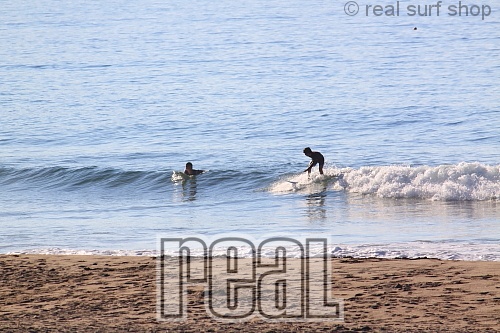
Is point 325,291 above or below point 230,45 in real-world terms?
below

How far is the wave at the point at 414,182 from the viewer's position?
17.0 meters

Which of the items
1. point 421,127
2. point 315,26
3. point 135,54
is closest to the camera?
point 421,127

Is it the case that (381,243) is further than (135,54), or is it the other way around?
(135,54)

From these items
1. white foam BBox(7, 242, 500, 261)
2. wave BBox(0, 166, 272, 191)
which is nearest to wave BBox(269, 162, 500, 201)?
wave BBox(0, 166, 272, 191)

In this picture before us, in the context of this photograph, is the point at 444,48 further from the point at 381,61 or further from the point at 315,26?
the point at 315,26

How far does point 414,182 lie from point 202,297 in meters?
9.71

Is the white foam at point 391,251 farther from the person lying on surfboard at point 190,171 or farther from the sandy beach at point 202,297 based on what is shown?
the person lying on surfboard at point 190,171

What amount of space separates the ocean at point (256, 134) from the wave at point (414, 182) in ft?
0.15

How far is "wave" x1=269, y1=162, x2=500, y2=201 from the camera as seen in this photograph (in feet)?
55.6

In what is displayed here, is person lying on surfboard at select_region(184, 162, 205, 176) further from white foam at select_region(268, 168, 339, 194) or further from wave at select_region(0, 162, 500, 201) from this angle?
white foam at select_region(268, 168, 339, 194)

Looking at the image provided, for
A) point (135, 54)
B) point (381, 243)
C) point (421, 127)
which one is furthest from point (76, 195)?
point (135, 54)

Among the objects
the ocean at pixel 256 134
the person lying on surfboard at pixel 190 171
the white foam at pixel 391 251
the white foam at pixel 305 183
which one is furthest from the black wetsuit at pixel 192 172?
the white foam at pixel 391 251

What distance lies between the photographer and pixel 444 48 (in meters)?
45.5

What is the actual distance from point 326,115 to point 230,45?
2125 cm
